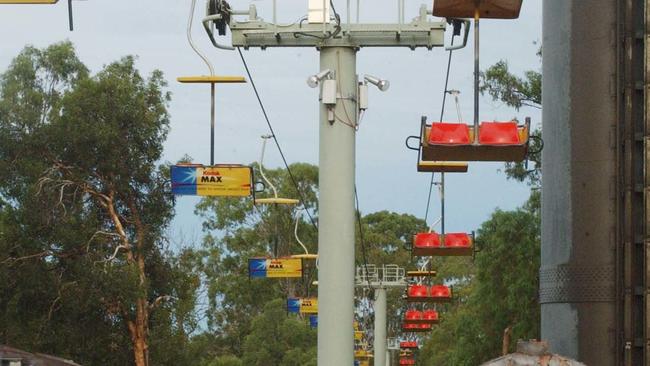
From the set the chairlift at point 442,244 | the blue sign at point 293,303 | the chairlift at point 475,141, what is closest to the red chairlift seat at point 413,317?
the blue sign at point 293,303

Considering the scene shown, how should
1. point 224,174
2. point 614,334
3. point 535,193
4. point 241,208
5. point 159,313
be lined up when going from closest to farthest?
1. point 614,334
2. point 224,174
3. point 535,193
4. point 159,313
5. point 241,208

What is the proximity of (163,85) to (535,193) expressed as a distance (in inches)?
602

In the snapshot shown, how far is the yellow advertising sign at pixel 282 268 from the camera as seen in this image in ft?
164

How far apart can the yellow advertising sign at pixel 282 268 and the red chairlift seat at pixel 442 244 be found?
10998 mm

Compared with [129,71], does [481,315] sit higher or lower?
lower

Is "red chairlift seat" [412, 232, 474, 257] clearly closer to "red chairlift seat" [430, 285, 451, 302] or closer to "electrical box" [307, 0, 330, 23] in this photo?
"red chairlift seat" [430, 285, 451, 302]

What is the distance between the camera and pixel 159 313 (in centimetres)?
5531

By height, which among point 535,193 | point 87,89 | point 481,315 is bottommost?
point 481,315

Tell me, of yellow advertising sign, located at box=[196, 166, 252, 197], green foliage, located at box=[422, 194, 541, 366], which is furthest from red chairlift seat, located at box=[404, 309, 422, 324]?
yellow advertising sign, located at box=[196, 166, 252, 197]

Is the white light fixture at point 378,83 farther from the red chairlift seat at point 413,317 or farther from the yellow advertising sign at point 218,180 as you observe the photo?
the red chairlift seat at point 413,317

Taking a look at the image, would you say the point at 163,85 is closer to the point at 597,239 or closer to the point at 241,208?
the point at 597,239

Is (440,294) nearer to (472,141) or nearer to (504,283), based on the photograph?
(504,283)

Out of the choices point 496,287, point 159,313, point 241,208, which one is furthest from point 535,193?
point 241,208

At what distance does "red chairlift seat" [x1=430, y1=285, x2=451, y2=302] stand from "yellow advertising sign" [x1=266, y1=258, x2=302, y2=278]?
6.18 m
